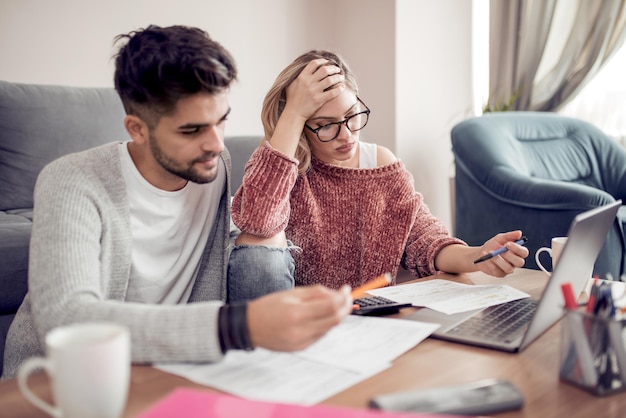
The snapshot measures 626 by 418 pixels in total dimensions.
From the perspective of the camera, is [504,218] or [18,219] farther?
[504,218]

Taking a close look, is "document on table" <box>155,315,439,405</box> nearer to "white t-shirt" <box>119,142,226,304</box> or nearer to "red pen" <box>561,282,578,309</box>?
"red pen" <box>561,282,578,309</box>

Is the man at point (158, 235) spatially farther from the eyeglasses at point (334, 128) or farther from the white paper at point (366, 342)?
the eyeglasses at point (334, 128)

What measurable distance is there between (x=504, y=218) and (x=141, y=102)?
5.64ft

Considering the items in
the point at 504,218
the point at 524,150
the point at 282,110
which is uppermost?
the point at 282,110

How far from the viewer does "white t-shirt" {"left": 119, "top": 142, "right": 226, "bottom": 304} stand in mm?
1121

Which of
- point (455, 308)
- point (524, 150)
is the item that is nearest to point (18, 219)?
point (455, 308)

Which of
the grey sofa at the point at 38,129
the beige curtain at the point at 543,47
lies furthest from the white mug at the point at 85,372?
the beige curtain at the point at 543,47

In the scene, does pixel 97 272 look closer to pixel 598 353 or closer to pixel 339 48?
pixel 598 353

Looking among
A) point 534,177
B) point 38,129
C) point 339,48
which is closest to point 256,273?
point 38,129

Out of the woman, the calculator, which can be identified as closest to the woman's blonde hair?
the woman

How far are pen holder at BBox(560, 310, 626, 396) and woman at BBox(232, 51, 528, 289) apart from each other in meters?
0.61

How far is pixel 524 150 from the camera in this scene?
2803 mm

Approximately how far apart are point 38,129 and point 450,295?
1.50 meters

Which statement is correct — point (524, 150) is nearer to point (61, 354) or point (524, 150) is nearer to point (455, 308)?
point (455, 308)
